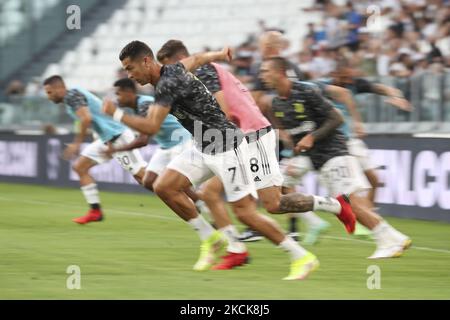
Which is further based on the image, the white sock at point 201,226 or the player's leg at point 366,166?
the player's leg at point 366,166

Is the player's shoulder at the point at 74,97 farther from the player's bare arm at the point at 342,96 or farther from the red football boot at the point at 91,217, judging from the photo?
the player's bare arm at the point at 342,96

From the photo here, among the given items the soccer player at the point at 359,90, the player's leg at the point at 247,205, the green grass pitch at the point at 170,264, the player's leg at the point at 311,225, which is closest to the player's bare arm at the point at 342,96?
the soccer player at the point at 359,90

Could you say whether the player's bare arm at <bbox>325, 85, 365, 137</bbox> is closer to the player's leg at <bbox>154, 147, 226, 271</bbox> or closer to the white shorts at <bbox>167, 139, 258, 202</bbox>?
the player's leg at <bbox>154, 147, 226, 271</bbox>

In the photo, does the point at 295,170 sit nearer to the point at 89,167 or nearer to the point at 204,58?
the point at 204,58

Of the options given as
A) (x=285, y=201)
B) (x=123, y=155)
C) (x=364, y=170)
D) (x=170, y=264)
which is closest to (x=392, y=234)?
(x=285, y=201)

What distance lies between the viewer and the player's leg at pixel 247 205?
399 inches

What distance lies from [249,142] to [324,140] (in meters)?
1.29

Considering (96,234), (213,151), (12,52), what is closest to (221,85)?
(213,151)

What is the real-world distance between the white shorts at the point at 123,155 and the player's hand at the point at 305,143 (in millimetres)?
4826

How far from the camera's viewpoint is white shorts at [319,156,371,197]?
12.1 metres

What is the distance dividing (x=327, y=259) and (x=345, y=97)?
266 centimetres

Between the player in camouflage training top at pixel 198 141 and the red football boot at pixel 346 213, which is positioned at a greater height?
the player in camouflage training top at pixel 198 141

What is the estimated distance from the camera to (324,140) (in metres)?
12.3

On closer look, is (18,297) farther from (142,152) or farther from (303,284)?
(142,152)
